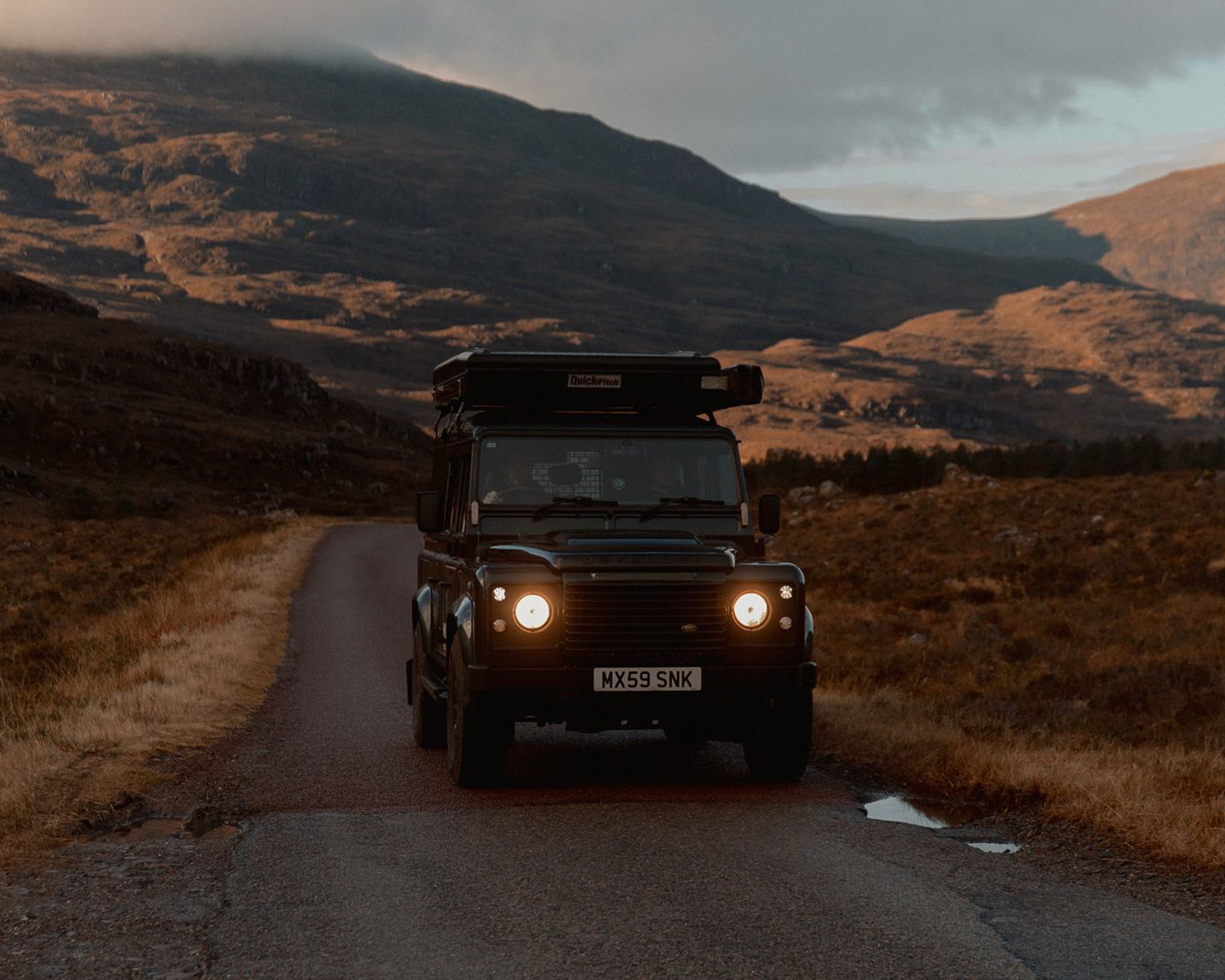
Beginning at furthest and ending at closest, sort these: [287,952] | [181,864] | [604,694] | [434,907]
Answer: [604,694], [181,864], [434,907], [287,952]

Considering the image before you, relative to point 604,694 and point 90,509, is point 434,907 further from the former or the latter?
point 90,509

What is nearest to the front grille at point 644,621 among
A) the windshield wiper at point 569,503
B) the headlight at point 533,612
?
the headlight at point 533,612

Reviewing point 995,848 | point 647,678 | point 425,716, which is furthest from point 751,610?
point 425,716

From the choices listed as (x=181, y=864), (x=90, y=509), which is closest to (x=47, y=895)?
(x=181, y=864)

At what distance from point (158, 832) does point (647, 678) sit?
318cm

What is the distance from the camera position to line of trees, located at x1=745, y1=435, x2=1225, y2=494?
72.1 meters

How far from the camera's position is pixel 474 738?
9.66m

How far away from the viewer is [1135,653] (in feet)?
63.6

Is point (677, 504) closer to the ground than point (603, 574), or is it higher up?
higher up

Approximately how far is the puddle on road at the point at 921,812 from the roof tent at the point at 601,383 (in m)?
3.21

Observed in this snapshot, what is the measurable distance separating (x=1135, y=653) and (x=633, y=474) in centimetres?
1129

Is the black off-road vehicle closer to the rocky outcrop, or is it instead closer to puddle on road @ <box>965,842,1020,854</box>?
puddle on road @ <box>965,842,1020,854</box>

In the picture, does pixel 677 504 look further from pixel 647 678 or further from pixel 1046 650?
pixel 1046 650

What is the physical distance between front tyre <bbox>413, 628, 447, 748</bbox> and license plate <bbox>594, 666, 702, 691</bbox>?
2682mm
